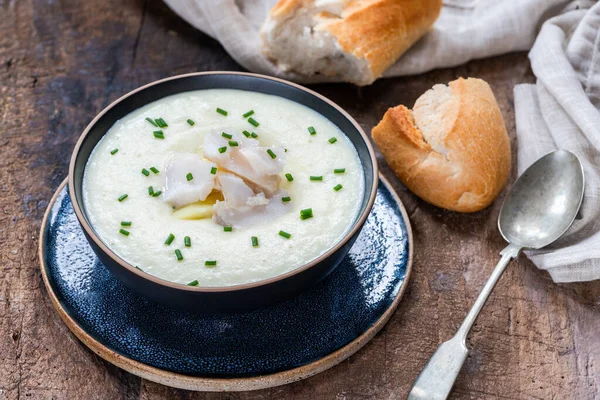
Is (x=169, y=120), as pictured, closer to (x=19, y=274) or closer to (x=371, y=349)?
(x=19, y=274)

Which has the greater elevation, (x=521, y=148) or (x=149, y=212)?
(x=149, y=212)

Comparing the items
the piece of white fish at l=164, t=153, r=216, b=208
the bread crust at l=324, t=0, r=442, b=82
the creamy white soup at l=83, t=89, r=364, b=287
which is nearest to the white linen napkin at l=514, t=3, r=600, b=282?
the bread crust at l=324, t=0, r=442, b=82

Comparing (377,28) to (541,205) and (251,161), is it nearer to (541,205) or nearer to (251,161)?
(541,205)

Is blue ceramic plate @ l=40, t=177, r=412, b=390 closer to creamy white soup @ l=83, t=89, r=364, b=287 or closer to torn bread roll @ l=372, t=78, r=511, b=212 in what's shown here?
creamy white soup @ l=83, t=89, r=364, b=287

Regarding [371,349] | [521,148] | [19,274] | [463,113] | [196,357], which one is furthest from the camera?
[521,148]

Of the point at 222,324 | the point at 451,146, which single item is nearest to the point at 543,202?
the point at 451,146

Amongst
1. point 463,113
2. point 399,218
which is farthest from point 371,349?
point 463,113
